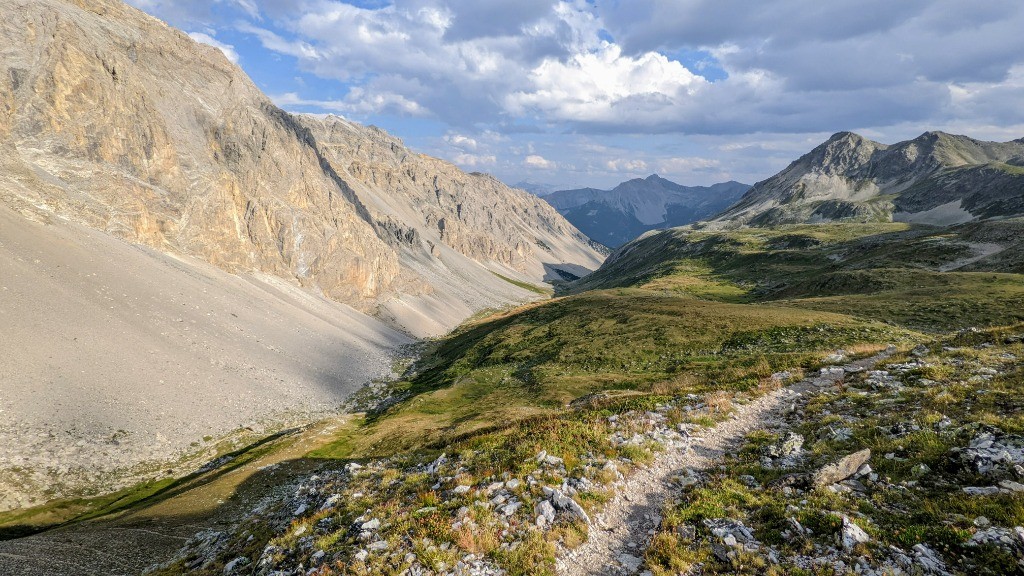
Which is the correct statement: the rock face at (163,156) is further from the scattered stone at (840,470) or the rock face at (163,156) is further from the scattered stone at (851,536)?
the scattered stone at (851,536)

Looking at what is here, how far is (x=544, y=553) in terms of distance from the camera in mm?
11227

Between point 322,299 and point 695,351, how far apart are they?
122025mm

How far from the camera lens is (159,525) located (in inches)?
1056

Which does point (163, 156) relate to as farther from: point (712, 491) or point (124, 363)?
point (712, 491)

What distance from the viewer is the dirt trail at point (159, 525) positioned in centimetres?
1889

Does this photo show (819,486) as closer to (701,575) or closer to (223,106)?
(701,575)

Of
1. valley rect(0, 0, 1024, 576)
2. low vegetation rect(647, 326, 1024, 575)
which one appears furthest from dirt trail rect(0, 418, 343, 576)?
low vegetation rect(647, 326, 1024, 575)

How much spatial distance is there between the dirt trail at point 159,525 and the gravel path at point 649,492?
71.2 feet

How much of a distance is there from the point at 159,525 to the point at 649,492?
31242mm

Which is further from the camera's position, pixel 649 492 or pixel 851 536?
pixel 649 492

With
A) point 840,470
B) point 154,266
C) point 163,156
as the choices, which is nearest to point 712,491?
point 840,470

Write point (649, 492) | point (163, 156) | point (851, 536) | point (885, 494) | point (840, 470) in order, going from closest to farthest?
point (851, 536) < point (885, 494) < point (840, 470) < point (649, 492) < point (163, 156)

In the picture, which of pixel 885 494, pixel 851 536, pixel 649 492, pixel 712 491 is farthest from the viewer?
pixel 649 492

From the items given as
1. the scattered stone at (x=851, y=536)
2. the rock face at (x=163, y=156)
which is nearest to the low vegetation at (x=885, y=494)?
the scattered stone at (x=851, y=536)
